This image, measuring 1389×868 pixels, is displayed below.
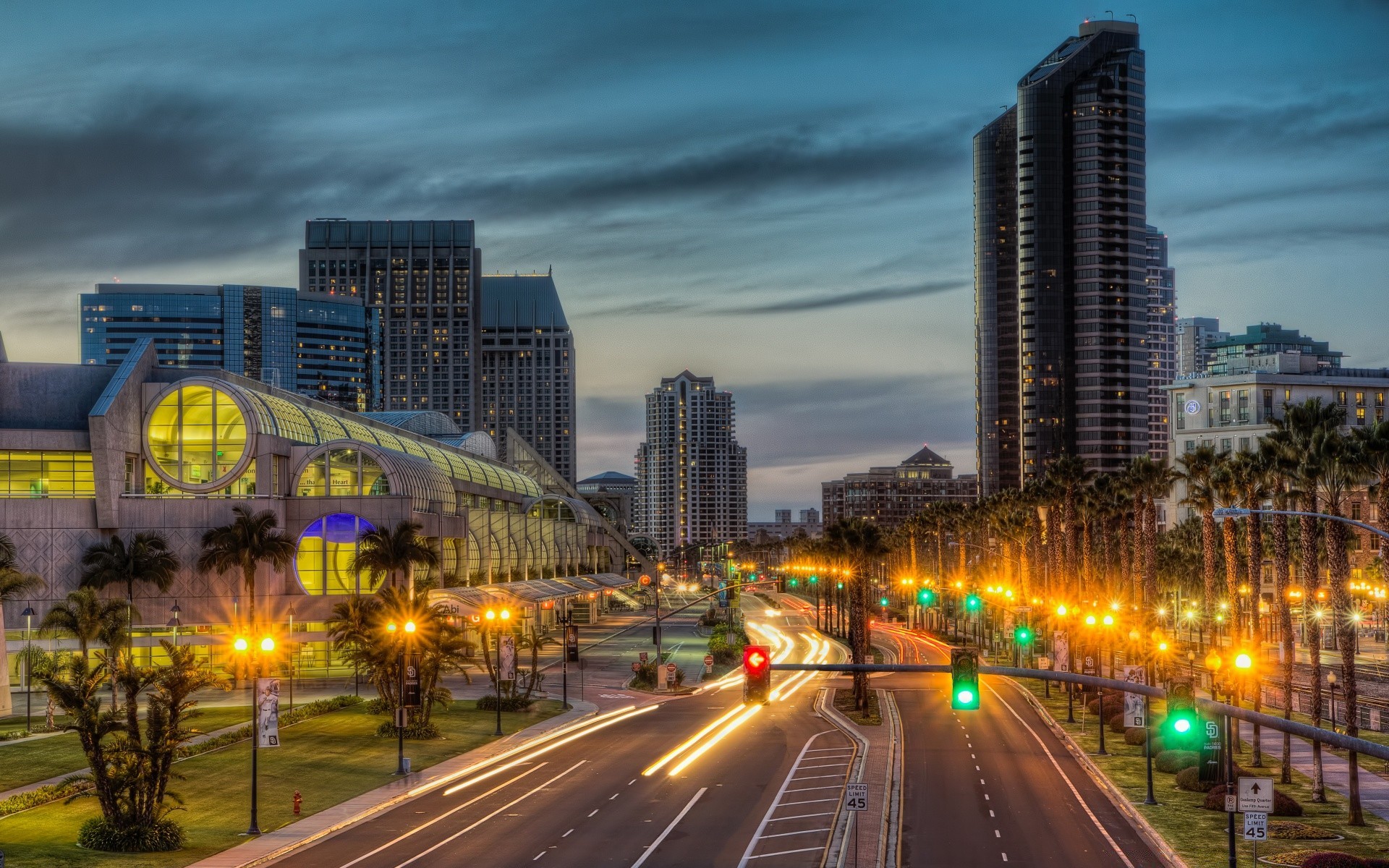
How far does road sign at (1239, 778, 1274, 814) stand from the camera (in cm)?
3903

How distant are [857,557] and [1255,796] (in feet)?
227

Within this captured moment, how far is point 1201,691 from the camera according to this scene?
3900 inches

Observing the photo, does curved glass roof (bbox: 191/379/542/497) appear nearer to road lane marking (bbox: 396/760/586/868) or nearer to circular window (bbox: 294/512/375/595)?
circular window (bbox: 294/512/375/595)

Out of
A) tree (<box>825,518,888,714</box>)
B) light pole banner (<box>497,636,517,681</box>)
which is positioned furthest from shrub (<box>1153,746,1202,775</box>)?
light pole banner (<box>497,636,517,681</box>)

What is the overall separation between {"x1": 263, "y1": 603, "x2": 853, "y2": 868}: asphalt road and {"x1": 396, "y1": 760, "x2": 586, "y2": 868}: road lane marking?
0.26 ft

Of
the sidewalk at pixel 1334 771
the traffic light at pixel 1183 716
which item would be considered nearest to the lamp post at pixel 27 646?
the sidewalk at pixel 1334 771

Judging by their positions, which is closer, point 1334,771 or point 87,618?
point 1334,771

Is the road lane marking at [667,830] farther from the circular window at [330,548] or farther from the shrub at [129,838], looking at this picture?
the circular window at [330,548]

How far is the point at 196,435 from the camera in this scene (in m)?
109

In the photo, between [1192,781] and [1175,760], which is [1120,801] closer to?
[1192,781]

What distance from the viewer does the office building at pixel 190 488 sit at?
10262 cm

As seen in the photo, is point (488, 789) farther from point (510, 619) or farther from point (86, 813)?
point (510, 619)

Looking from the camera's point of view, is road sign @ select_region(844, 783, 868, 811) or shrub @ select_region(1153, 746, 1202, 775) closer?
road sign @ select_region(844, 783, 868, 811)

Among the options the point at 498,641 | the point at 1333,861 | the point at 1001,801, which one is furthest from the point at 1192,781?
the point at 498,641
